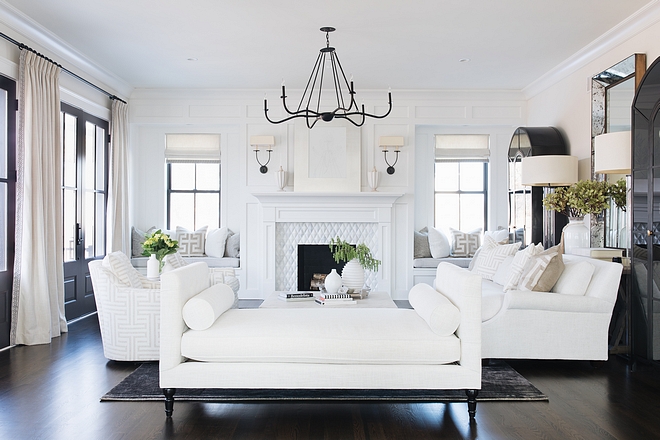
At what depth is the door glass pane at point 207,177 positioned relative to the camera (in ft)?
24.7

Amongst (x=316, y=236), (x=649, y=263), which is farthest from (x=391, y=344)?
(x=316, y=236)

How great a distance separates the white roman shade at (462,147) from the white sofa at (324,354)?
493 centimetres

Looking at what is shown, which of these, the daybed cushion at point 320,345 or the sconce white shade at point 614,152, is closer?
the daybed cushion at point 320,345

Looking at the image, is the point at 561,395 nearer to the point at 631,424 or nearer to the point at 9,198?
the point at 631,424

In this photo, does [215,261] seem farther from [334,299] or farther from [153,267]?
[334,299]

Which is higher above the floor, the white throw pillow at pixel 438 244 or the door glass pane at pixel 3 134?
the door glass pane at pixel 3 134

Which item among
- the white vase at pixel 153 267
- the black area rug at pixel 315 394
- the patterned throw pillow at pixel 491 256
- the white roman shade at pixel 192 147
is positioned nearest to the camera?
the black area rug at pixel 315 394

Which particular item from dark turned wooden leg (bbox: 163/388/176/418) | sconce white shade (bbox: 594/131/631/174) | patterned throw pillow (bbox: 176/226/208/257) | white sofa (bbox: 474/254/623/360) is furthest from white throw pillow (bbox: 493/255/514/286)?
patterned throw pillow (bbox: 176/226/208/257)

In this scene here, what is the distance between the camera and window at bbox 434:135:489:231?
762 centimetres

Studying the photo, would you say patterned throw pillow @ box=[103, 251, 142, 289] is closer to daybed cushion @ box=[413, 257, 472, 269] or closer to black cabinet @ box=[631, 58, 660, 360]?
black cabinet @ box=[631, 58, 660, 360]

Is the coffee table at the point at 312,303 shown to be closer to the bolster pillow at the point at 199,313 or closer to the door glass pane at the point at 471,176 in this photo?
the bolster pillow at the point at 199,313

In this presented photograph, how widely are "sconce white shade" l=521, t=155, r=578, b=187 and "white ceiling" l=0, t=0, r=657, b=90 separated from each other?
3.54ft

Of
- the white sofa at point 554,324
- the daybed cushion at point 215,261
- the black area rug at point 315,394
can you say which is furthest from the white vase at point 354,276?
the daybed cushion at point 215,261

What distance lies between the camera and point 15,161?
4488 mm
